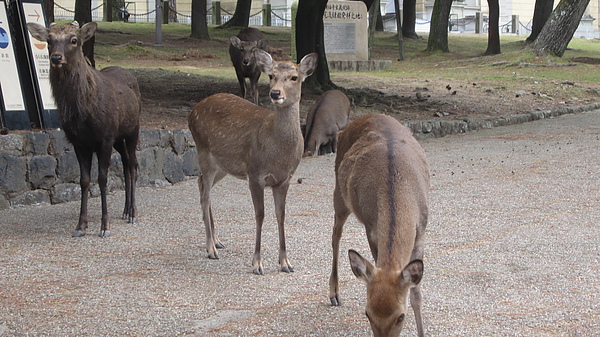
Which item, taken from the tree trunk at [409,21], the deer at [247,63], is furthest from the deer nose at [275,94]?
the tree trunk at [409,21]

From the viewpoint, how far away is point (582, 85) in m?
20.3

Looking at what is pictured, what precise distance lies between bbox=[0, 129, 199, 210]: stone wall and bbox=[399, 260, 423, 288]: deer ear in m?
5.73

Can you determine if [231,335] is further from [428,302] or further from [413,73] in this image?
[413,73]

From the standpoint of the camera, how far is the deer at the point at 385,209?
3.54 metres

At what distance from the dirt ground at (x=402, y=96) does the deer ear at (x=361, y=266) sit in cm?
763

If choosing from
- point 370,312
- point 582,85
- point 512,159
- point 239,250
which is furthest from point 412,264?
point 582,85

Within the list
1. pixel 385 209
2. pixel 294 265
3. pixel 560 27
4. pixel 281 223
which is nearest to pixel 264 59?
pixel 281 223

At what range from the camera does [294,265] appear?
594 centimetres

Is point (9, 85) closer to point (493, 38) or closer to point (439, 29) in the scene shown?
point (439, 29)

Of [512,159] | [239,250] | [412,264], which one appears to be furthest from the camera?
[512,159]

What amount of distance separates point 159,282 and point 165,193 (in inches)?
144

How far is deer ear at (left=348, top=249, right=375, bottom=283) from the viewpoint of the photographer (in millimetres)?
3605

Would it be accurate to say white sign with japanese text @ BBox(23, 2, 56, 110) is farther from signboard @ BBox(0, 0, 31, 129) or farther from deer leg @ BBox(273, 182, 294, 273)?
deer leg @ BBox(273, 182, 294, 273)

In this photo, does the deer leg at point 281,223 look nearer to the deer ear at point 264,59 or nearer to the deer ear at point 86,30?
the deer ear at point 264,59
